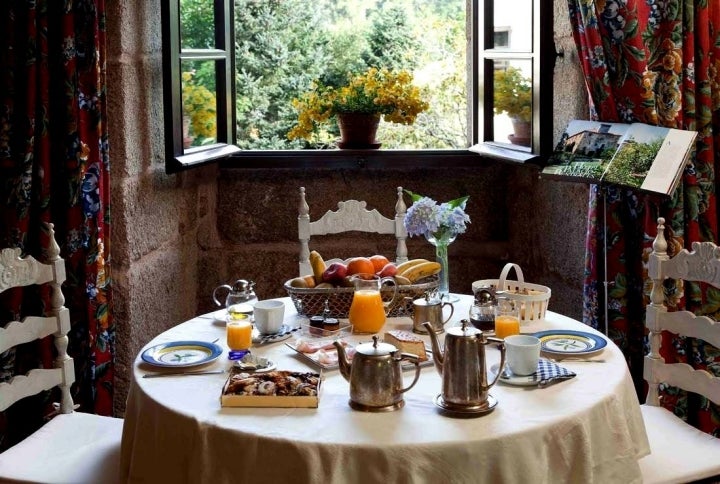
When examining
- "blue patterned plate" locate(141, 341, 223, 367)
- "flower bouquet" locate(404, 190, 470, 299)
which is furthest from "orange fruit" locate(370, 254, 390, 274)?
"blue patterned plate" locate(141, 341, 223, 367)

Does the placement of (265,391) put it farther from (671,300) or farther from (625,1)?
(625,1)

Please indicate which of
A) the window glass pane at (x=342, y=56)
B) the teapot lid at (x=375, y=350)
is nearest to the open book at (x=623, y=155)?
the teapot lid at (x=375, y=350)

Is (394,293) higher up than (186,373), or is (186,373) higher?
(394,293)

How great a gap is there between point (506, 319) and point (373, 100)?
1.87 meters

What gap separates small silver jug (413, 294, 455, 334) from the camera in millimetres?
2193

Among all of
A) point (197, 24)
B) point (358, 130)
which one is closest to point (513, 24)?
point (358, 130)

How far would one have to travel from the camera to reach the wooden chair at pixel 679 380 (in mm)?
1986

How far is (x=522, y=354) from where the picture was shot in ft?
6.07

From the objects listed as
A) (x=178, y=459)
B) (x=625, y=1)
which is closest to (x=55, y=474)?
(x=178, y=459)

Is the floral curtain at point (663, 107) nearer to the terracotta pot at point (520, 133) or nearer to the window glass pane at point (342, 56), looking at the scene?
the terracotta pot at point (520, 133)

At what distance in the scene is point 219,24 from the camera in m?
3.66

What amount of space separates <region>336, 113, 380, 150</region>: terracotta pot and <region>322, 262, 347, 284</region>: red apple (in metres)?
1.56

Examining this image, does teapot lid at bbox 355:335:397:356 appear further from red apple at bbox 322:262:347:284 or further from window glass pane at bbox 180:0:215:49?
window glass pane at bbox 180:0:215:49

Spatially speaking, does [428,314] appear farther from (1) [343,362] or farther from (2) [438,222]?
(1) [343,362]
